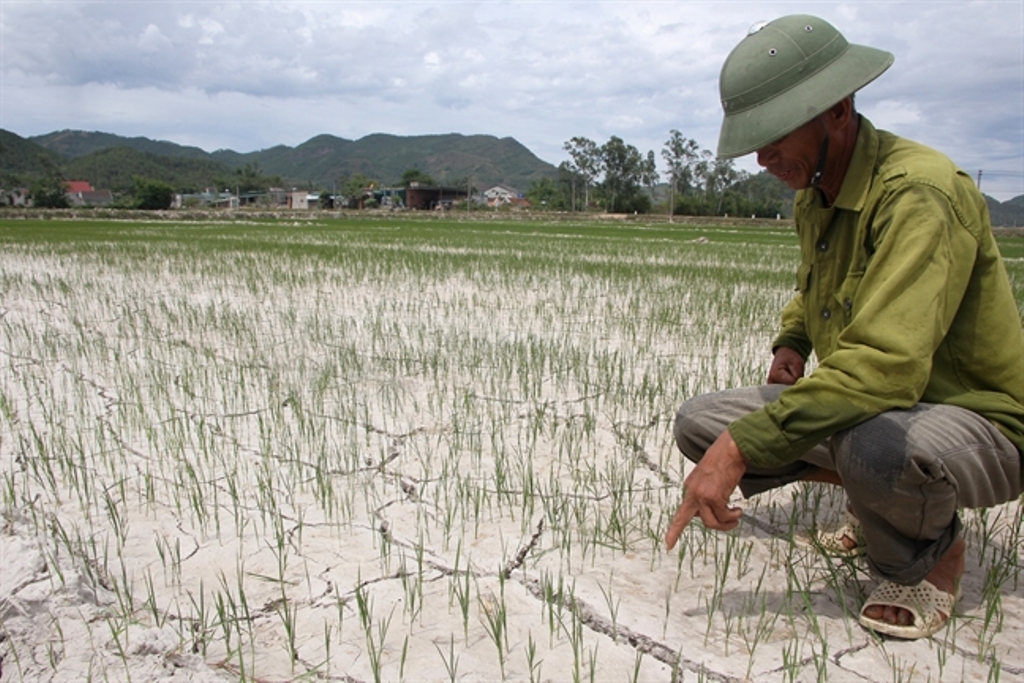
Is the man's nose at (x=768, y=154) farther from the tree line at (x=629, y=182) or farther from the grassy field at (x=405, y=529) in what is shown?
the tree line at (x=629, y=182)

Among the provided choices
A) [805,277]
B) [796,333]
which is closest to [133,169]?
[796,333]

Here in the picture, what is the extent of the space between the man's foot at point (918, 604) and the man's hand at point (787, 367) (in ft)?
2.05

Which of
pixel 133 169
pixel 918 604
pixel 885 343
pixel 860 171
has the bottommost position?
pixel 918 604

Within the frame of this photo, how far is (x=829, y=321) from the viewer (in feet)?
6.13

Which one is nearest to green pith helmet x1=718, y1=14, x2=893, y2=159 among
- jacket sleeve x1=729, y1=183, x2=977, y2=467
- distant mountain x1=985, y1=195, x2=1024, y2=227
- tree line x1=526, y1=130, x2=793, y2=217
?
jacket sleeve x1=729, y1=183, x2=977, y2=467

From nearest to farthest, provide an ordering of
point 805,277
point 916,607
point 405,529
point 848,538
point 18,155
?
1. point 916,607
2. point 805,277
3. point 848,538
4. point 405,529
5. point 18,155

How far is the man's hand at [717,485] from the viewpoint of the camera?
1513 millimetres

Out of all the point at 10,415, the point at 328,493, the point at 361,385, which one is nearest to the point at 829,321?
the point at 328,493

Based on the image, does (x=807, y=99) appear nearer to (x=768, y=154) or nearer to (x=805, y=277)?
(x=768, y=154)

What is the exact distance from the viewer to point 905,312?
1.44m

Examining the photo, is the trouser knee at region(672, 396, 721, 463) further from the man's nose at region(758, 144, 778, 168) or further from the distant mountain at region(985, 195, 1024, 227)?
the distant mountain at region(985, 195, 1024, 227)

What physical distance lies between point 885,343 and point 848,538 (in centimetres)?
91

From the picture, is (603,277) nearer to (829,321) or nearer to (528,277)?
(528,277)

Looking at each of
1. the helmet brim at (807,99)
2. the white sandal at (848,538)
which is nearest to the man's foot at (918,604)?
the white sandal at (848,538)
